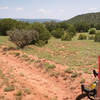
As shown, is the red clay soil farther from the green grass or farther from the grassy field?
the green grass

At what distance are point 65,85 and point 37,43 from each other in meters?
12.5

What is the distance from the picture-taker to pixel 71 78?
22.5 ft

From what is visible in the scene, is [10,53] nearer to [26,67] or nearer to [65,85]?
[26,67]

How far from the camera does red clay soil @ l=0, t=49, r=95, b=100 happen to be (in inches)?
215

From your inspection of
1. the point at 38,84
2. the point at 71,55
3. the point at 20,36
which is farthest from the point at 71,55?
the point at 38,84

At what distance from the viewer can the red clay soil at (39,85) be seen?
215 inches

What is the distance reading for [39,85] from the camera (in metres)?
6.45

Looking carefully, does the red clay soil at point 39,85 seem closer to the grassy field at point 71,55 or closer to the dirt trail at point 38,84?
the dirt trail at point 38,84

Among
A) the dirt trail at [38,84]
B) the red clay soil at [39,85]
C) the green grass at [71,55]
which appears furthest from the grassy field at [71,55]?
the dirt trail at [38,84]

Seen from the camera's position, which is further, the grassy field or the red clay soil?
the grassy field

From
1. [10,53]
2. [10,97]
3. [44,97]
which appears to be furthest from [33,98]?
[10,53]

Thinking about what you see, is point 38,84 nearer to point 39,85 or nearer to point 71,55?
point 39,85

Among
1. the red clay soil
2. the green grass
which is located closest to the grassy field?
the green grass

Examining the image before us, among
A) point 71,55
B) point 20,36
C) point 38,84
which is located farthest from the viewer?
point 20,36
